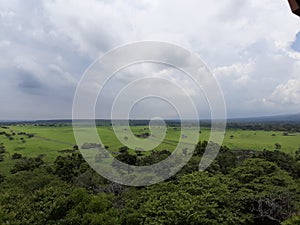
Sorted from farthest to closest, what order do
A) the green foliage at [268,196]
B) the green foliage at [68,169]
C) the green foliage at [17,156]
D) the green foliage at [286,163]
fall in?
the green foliage at [17,156], the green foliage at [68,169], the green foliage at [286,163], the green foliage at [268,196]

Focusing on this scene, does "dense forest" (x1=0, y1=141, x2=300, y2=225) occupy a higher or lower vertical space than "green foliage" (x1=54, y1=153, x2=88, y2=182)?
higher

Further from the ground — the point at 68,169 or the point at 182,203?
the point at 182,203

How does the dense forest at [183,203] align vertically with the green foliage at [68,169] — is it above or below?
above

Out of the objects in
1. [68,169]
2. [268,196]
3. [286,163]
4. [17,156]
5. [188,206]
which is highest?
[188,206]

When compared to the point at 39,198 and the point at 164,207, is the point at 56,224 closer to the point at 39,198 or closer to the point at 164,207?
the point at 39,198

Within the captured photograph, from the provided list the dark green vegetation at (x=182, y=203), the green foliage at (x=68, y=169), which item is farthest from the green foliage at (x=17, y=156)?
the dark green vegetation at (x=182, y=203)

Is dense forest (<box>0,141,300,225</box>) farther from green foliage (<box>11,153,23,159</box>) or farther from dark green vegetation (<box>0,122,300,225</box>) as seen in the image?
green foliage (<box>11,153,23,159</box>)

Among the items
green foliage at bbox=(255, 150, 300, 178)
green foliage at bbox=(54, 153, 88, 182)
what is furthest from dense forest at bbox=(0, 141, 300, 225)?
green foliage at bbox=(54, 153, 88, 182)

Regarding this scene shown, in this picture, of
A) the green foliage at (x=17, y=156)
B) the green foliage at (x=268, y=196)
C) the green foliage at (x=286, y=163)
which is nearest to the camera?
the green foliage at (x=268, y=196)

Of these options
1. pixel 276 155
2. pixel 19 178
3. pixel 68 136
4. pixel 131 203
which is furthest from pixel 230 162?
pixel 68 136

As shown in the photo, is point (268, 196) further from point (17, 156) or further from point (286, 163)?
point (17, 156)

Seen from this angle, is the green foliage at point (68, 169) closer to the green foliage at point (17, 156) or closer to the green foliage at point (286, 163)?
the green foliage at point (17, 156)

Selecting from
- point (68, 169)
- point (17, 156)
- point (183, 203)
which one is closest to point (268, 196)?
point (183, 203)

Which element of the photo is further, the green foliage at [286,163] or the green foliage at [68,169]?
the green foliage at [68,169]
